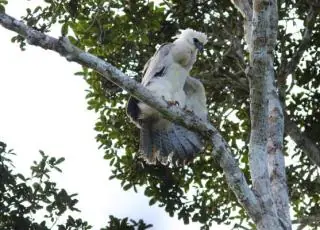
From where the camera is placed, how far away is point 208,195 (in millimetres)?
10516

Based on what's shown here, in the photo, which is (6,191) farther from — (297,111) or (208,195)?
(297,111)

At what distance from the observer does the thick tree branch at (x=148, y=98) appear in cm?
576

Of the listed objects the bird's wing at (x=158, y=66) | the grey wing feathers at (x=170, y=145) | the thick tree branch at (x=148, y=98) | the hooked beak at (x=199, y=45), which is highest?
the hooked beak at (x=199, y=45)

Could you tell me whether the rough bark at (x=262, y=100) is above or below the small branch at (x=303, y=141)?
below

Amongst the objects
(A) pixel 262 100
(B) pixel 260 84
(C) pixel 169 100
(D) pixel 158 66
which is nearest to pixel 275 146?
(A) pixel 262 100

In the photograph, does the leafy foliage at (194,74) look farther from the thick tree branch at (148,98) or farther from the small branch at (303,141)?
the thick tree branch at (148,98)

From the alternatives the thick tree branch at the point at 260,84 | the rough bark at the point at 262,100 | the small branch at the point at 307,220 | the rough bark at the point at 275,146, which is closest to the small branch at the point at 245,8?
the rough bark at the point at 275,146

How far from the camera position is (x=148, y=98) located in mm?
5984

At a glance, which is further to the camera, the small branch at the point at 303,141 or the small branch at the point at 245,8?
the small branch at the point at 303,141

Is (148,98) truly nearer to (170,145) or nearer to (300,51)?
(170,145)

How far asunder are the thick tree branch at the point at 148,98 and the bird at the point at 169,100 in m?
0.87

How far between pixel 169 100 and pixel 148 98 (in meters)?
1.39

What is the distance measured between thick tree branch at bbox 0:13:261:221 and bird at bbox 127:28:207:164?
0.87 metres

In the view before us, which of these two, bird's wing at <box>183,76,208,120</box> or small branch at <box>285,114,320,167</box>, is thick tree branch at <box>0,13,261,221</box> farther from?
small branch at <box>285,114,320,167</box>
